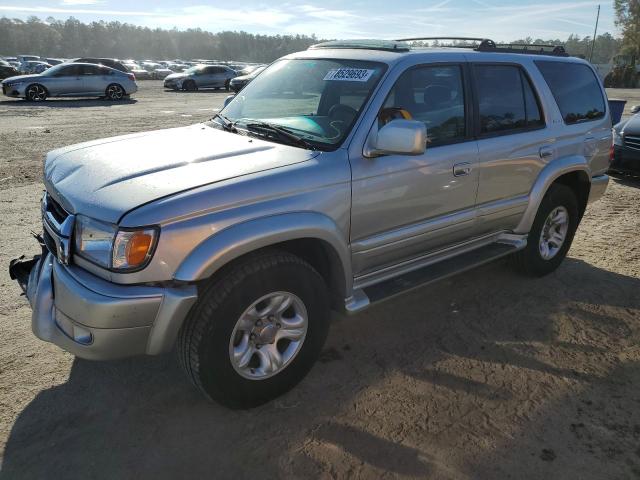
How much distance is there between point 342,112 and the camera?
3.19 meters

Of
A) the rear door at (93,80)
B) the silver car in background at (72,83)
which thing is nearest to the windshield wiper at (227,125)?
the silver car in background at (72,83)

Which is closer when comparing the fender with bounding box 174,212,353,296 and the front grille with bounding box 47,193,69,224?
the fender with bounding box 174,212,353,296

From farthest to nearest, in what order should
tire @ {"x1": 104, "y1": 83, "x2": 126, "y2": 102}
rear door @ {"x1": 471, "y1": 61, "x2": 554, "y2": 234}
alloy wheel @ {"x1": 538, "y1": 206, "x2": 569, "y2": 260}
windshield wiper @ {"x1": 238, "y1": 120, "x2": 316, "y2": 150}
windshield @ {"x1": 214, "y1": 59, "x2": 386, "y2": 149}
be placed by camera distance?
tire @ {"x1": 104, "y1": 83, "x2": 126, "y2": 102}
alloy wheel @ {"x1": 538, "y1": 206, "x2": 569, "y2": 260}
rear door @ {"x1": 471, "y1": 61, "x2": 554, "y2": 234}
windshield @ {"x1": 214, "y1": 59, "x2": 386, "y2": 149}
windshield wiper @ {"x1": 238, "y1": 120, "x2": 316, "y2": 150}

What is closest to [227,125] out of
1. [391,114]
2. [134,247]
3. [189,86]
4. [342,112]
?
[342,112]

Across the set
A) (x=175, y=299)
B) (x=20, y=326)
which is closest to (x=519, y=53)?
(x=175, y=299)

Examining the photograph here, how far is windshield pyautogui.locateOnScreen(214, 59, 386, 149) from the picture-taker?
3.14m

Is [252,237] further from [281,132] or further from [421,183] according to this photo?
[421,183]

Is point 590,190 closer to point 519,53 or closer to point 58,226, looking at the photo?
point 519,53

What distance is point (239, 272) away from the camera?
257cm

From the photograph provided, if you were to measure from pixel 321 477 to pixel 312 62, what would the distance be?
2.70 m

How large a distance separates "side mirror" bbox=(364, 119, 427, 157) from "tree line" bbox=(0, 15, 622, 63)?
112 meters

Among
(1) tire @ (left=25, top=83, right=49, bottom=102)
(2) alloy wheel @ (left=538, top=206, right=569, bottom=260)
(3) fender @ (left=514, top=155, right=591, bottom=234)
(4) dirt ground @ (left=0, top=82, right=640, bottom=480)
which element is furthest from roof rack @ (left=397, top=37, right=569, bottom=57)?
(1) tire @ (left=25, top=83, right=49, bottom=102)

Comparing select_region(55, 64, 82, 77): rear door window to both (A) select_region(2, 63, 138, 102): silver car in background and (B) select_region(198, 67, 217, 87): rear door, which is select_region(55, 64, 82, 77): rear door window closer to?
(A) select_region(2, 63, 138, 102): silver car in background

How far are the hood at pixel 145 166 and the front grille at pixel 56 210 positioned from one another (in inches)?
2.6
